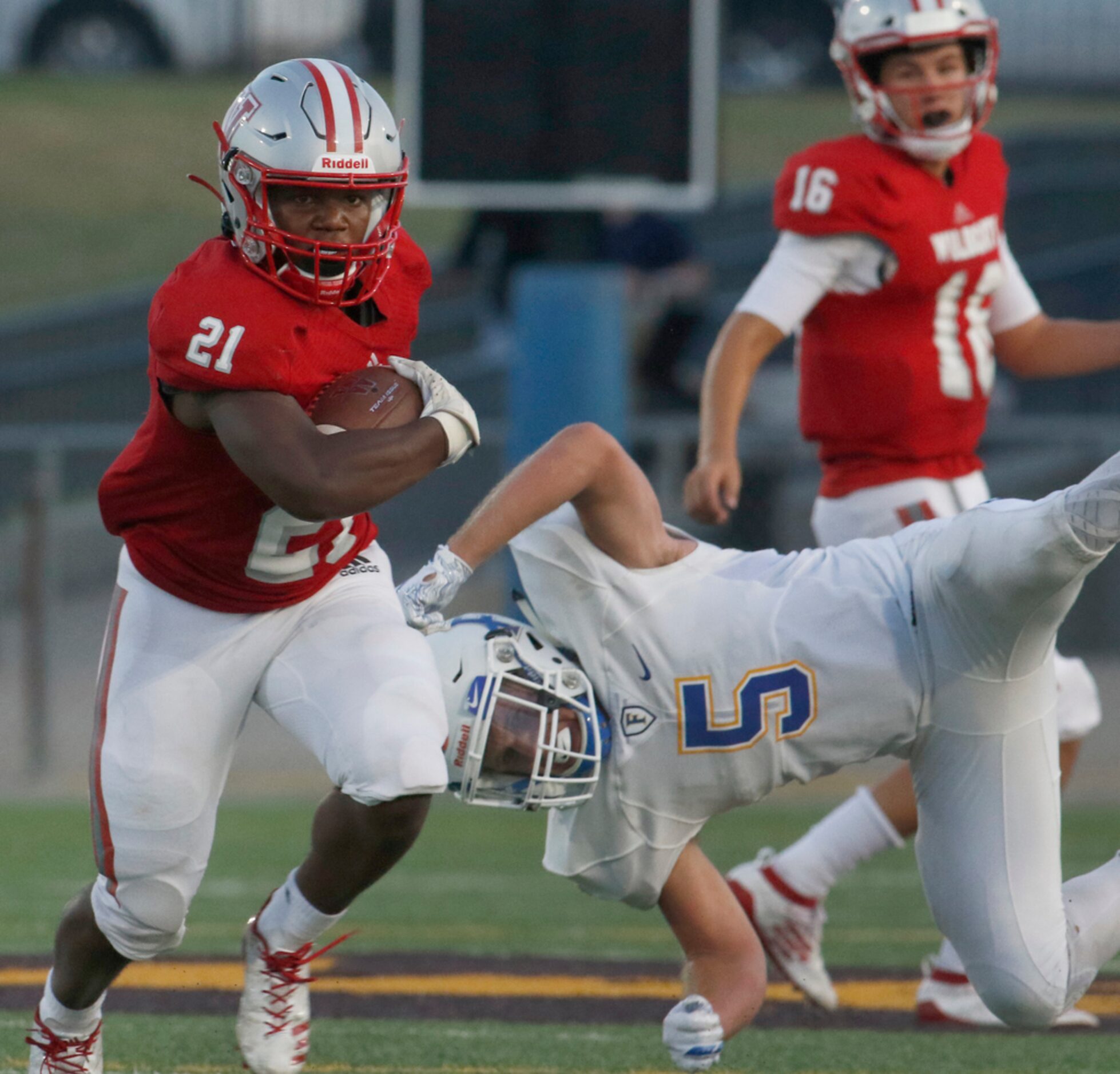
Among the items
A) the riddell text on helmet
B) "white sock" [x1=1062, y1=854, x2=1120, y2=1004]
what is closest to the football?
the riddell text on helmet

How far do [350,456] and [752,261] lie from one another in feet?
33.1

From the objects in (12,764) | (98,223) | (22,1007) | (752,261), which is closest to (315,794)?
(12,764)

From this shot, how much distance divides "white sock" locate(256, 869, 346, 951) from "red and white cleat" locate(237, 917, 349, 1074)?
2 cm

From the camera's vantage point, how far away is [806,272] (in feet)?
13.1

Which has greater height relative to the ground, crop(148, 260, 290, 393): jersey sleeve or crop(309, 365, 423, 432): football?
crop(148, 260, 290, 393): jersey sleeve

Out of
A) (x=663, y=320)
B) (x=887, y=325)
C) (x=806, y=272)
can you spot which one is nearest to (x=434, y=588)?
(x=806, y=272)

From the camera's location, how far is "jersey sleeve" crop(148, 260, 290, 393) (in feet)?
Answer: 9.50

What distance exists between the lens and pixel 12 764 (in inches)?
306

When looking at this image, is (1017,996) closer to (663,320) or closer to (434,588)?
(434,588)

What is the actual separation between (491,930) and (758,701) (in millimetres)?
2127

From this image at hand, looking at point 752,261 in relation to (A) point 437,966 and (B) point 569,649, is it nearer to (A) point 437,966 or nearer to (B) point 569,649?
(A) point 437,966

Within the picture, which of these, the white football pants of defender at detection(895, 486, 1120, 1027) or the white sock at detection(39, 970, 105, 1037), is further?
the white sock at detection(39, 970, 105, 1037)

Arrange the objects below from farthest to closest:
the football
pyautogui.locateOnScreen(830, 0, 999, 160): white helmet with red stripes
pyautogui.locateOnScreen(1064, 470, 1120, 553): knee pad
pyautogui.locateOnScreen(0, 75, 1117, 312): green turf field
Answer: pyautogui.locateOnScreen(0, 75, 1117, 312): green turf field, pyautogui.locateOnScreen(830, 0, 999, 160): white helmet with red stripes, the football, pyautogui.locateOnScreen(1064, 470, 1120, 553): knee pad

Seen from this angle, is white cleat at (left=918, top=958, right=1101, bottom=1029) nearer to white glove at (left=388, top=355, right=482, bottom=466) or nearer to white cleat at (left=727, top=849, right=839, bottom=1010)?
white cleat at (left=727, top=849, right=839, bottom=1010)
